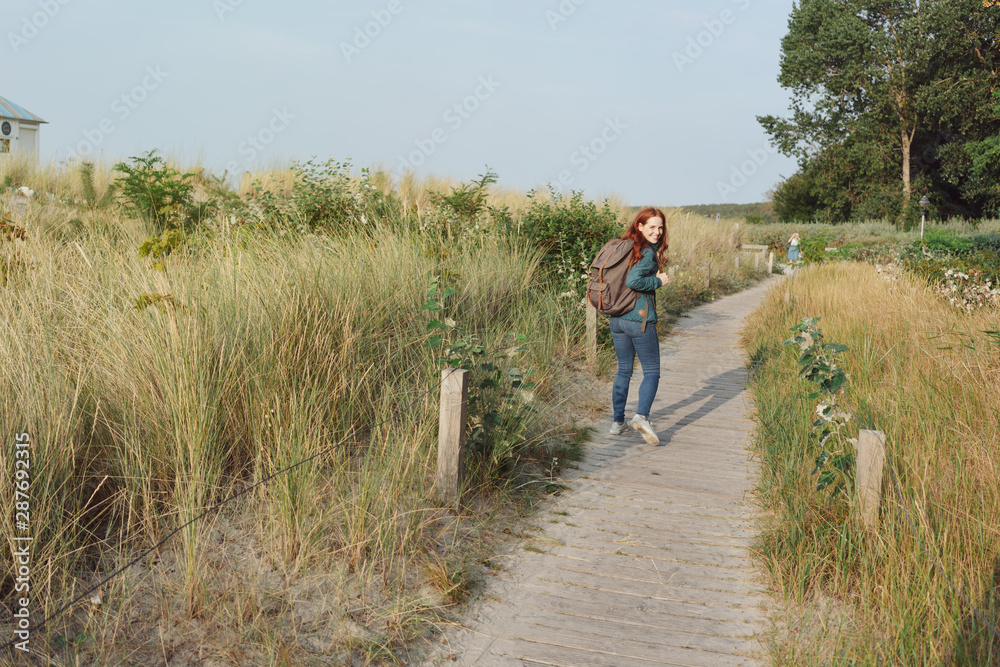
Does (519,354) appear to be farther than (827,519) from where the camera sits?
Yes

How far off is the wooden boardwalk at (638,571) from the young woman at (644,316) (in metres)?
0.46

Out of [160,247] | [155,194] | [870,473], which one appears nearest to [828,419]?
[870,473]

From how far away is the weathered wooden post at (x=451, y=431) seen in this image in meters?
4.32

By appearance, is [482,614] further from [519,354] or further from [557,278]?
[557,278]

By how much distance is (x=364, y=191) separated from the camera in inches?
394

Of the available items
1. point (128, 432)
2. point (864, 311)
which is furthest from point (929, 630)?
point (864, 311)

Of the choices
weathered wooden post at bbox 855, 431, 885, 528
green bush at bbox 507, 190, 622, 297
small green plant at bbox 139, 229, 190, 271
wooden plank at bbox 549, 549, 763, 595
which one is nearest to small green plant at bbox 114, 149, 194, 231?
small green plant at bbox 139, 229, 190, 271

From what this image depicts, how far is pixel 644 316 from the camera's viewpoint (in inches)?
229

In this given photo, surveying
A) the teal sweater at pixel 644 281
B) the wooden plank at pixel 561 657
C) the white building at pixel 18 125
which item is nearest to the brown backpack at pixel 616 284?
the teal sweater at pixel 644 281

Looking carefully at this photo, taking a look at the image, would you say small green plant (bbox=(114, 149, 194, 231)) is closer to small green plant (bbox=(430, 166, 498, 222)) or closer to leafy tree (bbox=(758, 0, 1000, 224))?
small green plant (bbox=(430, 166, 498, 222))

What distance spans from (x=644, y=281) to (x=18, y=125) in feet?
84.3

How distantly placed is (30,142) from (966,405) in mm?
28256

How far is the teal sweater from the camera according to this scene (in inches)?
225

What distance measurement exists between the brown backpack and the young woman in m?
0.04
